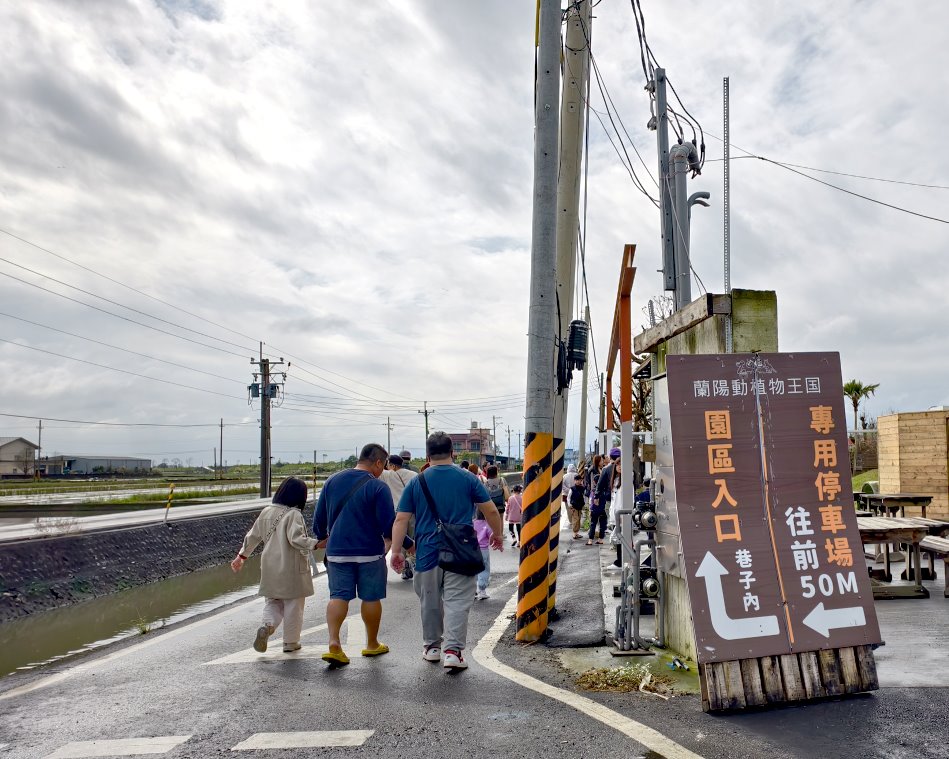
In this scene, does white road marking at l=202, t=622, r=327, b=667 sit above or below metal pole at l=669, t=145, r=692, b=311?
below

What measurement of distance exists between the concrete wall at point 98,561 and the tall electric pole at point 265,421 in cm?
2442

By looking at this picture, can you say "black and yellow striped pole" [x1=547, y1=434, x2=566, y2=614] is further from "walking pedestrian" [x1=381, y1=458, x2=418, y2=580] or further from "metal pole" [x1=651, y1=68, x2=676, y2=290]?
"metal pole" [x1=651, y1=68, x2=676, y2=290]

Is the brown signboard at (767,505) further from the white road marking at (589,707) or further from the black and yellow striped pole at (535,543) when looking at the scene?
the black and yellow striped pole at (535,543)

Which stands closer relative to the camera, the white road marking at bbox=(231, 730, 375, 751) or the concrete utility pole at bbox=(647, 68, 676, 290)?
the white road marking at bbox=(231, 730, 375, 751)

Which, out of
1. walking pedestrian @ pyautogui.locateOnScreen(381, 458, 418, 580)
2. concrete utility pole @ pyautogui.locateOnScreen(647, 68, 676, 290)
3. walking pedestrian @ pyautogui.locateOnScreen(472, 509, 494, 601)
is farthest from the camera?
concrete utility pole @ pyautogui.locateOnScreen(647, 68, 676, 290)

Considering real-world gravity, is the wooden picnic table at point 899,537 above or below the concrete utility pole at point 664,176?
below

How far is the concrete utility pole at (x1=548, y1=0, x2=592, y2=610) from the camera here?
840 cm

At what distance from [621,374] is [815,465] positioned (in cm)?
190

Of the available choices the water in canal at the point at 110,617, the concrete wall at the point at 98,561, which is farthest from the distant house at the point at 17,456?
the water in canal at the point at 110,617

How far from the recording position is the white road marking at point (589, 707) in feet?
13.8

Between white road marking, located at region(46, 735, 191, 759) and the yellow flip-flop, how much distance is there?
5.48ft

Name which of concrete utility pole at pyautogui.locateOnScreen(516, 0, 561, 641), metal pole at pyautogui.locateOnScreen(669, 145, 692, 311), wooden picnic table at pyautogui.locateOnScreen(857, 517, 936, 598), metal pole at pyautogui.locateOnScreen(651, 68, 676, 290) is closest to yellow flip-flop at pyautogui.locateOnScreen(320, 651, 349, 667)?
concrete utility pole at pyautogui.locateOnScreen(516, 0, 561, 641)

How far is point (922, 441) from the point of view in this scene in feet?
55.5

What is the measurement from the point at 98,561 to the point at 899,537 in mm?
11503
